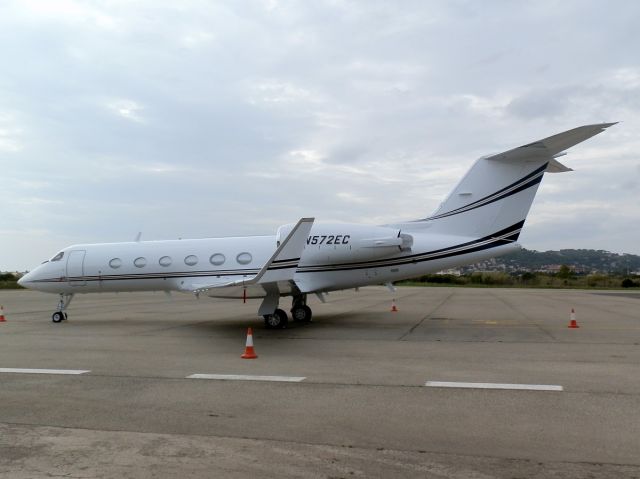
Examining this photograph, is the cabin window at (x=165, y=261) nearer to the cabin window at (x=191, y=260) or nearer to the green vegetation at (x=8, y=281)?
the cabin window at (x=191, y=260)

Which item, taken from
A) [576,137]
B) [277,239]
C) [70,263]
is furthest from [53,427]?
[70,263]

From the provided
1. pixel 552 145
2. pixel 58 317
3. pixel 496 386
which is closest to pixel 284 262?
pixel 496 386

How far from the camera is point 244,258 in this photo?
1691 cm

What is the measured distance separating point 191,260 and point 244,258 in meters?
1.76

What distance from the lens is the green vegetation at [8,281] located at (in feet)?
183

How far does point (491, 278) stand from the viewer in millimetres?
63406

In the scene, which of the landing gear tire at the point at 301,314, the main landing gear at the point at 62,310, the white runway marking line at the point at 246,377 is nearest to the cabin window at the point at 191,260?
the landing gear tire at the point at 301,314

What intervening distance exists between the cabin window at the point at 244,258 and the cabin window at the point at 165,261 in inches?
90.6

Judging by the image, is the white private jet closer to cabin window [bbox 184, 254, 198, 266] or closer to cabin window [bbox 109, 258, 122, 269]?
cabin window [bbox 184, 254, 198, 266]

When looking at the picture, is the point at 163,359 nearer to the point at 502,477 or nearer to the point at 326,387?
the point at 326,387

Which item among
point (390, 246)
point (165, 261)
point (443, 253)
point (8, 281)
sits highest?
point (390, 246)

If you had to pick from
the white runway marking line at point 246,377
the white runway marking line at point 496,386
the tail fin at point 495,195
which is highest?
the tail fin at point 495,195

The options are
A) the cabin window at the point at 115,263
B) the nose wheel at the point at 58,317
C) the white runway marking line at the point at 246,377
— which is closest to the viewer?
the white runway marking line at the point at 246,377

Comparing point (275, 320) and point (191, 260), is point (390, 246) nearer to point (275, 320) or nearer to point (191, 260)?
point (275, 320)
